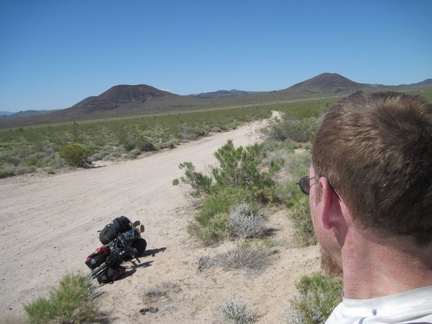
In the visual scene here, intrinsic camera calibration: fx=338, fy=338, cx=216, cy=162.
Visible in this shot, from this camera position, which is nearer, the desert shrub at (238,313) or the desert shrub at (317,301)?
the desert shrub at (317,301)

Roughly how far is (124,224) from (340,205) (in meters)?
5.07

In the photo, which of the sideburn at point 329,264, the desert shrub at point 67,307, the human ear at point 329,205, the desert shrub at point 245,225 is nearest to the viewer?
the human ear at point 329,205

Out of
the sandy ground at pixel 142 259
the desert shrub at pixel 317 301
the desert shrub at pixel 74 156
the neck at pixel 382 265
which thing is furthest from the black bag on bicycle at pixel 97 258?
the desert shrub at pixel 74 156

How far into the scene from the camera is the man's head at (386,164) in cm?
90

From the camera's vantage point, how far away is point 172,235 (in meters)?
6.58

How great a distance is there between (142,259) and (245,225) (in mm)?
1826

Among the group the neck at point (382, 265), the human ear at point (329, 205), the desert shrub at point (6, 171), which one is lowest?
the desert shrub at point (6, 171)

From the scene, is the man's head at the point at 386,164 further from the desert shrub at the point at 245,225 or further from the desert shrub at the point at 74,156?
the desert shrub at the point at 74,156

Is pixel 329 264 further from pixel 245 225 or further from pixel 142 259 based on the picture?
pixel 142 259

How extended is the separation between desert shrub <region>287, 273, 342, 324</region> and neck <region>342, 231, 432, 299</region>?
1.98 m

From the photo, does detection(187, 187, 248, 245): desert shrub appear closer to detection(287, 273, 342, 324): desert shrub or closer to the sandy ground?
the sandy ground

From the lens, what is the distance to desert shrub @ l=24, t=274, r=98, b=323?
3.82 meters

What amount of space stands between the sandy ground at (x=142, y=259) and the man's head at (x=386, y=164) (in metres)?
→ 2.82

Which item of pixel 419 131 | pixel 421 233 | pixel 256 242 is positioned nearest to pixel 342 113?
pixel 419 131
